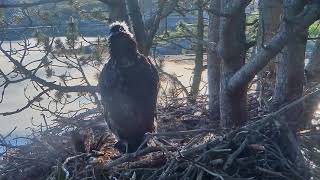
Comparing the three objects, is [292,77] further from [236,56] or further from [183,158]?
[183,158]

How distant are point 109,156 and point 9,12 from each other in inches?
174

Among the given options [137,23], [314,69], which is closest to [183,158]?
[137,23]

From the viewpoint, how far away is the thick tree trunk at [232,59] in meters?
4.76

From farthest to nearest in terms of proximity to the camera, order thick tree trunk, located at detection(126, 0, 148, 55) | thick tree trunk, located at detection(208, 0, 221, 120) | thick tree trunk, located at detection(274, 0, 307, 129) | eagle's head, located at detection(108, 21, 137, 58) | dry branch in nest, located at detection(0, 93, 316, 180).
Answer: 1. thick tree trunk, located at detection(208, 0, 221, 120)
2. thick tree trunk, located at detection(126, 0, 148, 55)
3. eagle's head, located at detection(108, 21, 137, 58)
4. thick tree trunk, located at detection(274, 0, 307, 129)
5. dry branch in nest, located at detection(0, 93, 316, 180)

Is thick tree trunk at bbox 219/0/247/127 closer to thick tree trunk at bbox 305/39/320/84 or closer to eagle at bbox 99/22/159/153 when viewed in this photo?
eagle at bbox 99/22/159/153

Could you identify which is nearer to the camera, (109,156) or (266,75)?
(109,156)

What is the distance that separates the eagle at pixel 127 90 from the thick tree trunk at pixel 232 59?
0.62 m

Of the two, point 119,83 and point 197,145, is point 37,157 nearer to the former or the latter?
point 119,83

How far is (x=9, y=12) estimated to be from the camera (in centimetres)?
→ 868

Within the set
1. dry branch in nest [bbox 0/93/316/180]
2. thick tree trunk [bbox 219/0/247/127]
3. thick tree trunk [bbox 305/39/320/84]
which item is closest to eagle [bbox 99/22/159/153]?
dry branch in nest [bbox 0/93/316/180]

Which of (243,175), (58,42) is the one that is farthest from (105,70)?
(58,42)

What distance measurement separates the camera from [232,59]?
4.94 m

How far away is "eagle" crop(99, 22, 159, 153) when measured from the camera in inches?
197

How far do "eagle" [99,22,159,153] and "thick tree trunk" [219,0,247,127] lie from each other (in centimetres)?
62
